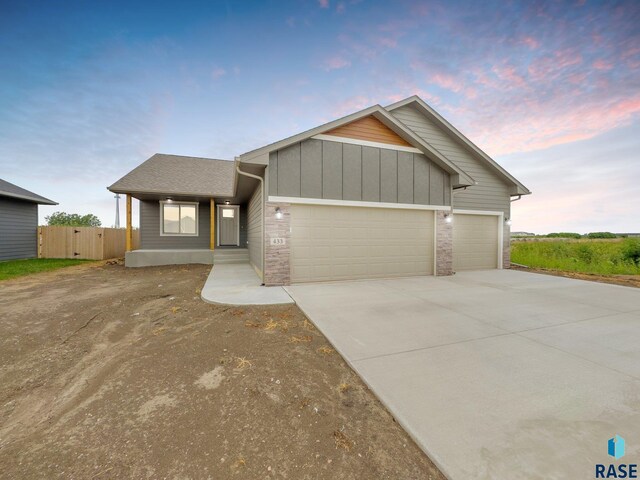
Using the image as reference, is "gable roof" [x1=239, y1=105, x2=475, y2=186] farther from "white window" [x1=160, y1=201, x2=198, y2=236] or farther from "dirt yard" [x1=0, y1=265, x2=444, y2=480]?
"white window" [x1=160, y1=201, x2=198, y2=236]

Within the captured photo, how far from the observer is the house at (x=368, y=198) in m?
6.89

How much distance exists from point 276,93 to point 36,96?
1256cm

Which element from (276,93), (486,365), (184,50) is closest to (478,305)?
(486,365)

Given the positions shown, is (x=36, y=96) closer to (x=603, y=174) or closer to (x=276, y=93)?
(x=276, y=93)

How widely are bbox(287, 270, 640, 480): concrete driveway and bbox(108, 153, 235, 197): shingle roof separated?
887 cm

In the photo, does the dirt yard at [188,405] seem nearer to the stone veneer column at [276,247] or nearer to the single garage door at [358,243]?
the stone veneer column at [276,247]

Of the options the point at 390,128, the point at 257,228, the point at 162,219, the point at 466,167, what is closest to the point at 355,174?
the point at 390,128

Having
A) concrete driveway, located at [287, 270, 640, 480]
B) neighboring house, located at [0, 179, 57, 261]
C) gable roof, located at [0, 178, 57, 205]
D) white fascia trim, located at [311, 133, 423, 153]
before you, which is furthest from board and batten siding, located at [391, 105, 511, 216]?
neighboring house, located at [0, 179, 57, 261]

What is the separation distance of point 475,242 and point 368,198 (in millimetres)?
5771

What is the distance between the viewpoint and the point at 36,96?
12.9 m

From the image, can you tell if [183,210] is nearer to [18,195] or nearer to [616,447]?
[18,195]

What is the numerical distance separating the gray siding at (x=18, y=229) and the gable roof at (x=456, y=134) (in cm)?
1846

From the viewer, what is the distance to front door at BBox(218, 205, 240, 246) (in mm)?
13781

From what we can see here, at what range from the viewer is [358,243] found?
25.4 feet
